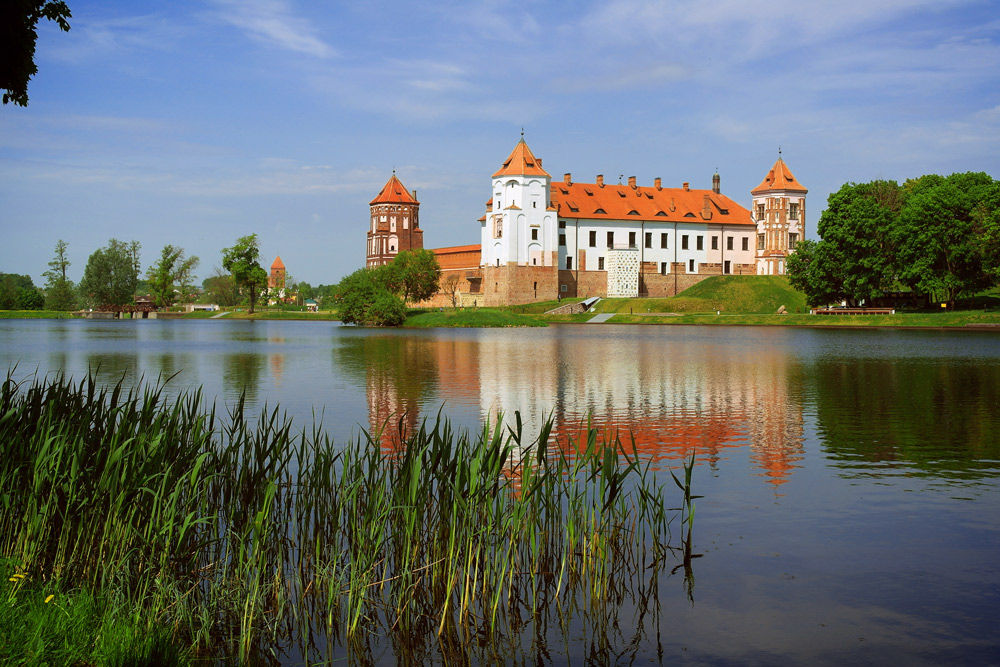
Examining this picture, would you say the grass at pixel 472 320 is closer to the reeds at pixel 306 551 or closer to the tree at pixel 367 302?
the tree at pixel 367 302

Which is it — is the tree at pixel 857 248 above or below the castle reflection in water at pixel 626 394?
above

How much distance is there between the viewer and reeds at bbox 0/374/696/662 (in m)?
5.45

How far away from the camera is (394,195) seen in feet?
332

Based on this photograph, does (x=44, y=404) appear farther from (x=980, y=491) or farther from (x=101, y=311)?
(x=101, y=311)

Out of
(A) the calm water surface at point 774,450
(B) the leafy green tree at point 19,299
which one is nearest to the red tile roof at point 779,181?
(A) the calm water surface at point 774,450

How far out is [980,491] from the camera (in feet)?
30.2

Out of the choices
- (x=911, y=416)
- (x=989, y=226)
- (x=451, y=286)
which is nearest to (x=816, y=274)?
(x=989, y=226)

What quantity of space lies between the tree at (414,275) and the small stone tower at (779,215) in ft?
107

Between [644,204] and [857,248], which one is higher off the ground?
[644,204]

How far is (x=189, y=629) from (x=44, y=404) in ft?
9.87

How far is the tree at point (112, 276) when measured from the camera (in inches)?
3597

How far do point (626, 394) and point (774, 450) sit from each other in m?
6.11

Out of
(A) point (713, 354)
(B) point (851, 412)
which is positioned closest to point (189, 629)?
(B) point (851, 412)

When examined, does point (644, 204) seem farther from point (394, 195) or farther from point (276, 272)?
point (276, 272)
